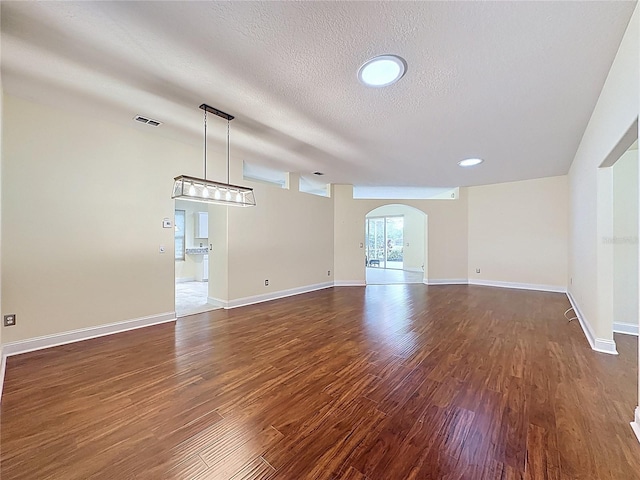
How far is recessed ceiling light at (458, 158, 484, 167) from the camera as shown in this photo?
15.8ft

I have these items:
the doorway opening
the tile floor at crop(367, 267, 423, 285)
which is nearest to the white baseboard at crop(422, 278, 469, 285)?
the tile floor at crop(367, 267, 423, 285)

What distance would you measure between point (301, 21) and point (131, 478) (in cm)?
287

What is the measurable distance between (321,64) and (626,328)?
493cm

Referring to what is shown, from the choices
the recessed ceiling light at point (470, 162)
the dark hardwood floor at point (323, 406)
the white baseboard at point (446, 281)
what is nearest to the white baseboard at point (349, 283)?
→ the white baseboard at point (446, 281)

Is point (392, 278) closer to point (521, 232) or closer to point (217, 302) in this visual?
point (521, 232)

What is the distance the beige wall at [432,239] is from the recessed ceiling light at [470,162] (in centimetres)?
245

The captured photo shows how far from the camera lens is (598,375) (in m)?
2.42

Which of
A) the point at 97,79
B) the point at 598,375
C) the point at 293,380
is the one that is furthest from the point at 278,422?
the point at 97,79

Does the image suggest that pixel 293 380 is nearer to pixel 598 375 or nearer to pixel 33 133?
pixel 598 375

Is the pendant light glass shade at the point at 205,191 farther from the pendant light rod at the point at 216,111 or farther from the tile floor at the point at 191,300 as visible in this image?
the tile floor at the point at 191,300

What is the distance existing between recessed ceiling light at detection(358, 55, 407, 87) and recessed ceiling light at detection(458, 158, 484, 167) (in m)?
3.15

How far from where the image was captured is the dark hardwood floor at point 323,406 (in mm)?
1462

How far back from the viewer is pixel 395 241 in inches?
475

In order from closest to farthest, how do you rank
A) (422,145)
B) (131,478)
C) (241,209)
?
(131,478) < (422,145) < (241,209)
